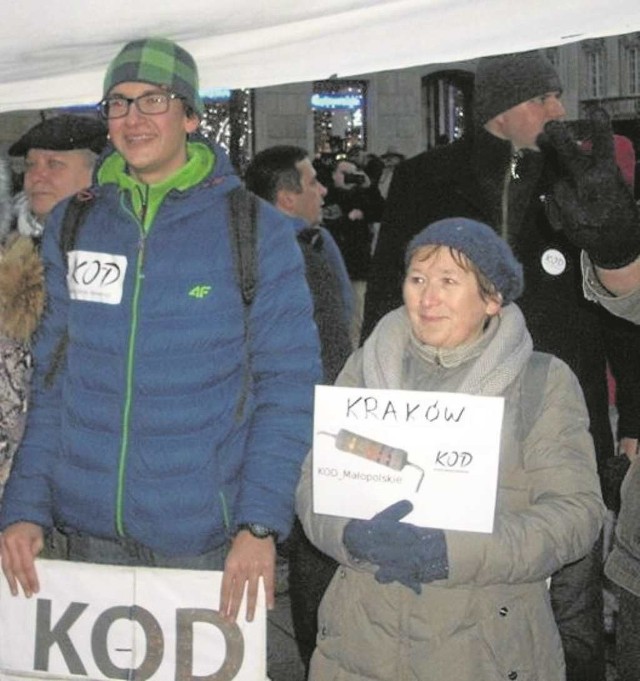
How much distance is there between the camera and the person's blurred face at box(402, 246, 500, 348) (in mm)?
2553

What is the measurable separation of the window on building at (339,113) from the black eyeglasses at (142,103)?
2154 centimetres

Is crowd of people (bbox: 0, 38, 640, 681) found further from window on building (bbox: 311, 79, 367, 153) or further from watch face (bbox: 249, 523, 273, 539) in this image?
window on building (bbox: 311, 79, 367, 153)

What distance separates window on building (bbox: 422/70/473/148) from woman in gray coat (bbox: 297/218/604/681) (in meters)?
24.0

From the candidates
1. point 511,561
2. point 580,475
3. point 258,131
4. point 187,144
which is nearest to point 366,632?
point 511,561

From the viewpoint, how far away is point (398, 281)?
3818mm

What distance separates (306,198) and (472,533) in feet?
9.47

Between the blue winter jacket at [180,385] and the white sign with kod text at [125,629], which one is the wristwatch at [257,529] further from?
the white sign with kod text at [125,629]

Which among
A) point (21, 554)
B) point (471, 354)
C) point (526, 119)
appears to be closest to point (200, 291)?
point (471, 354)

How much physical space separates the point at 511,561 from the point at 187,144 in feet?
4.33

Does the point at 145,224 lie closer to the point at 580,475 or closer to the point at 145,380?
the point at 145,380

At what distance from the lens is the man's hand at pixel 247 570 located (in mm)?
2629

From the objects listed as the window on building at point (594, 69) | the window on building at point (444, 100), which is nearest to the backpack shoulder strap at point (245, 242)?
the window on building at point (444, 100)

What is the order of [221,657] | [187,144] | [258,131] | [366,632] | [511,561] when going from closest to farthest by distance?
1. [511,561]
2. [366,632]
3. [221,657]
4. [187,144]
5. [258,131]

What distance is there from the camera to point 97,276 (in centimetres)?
276
